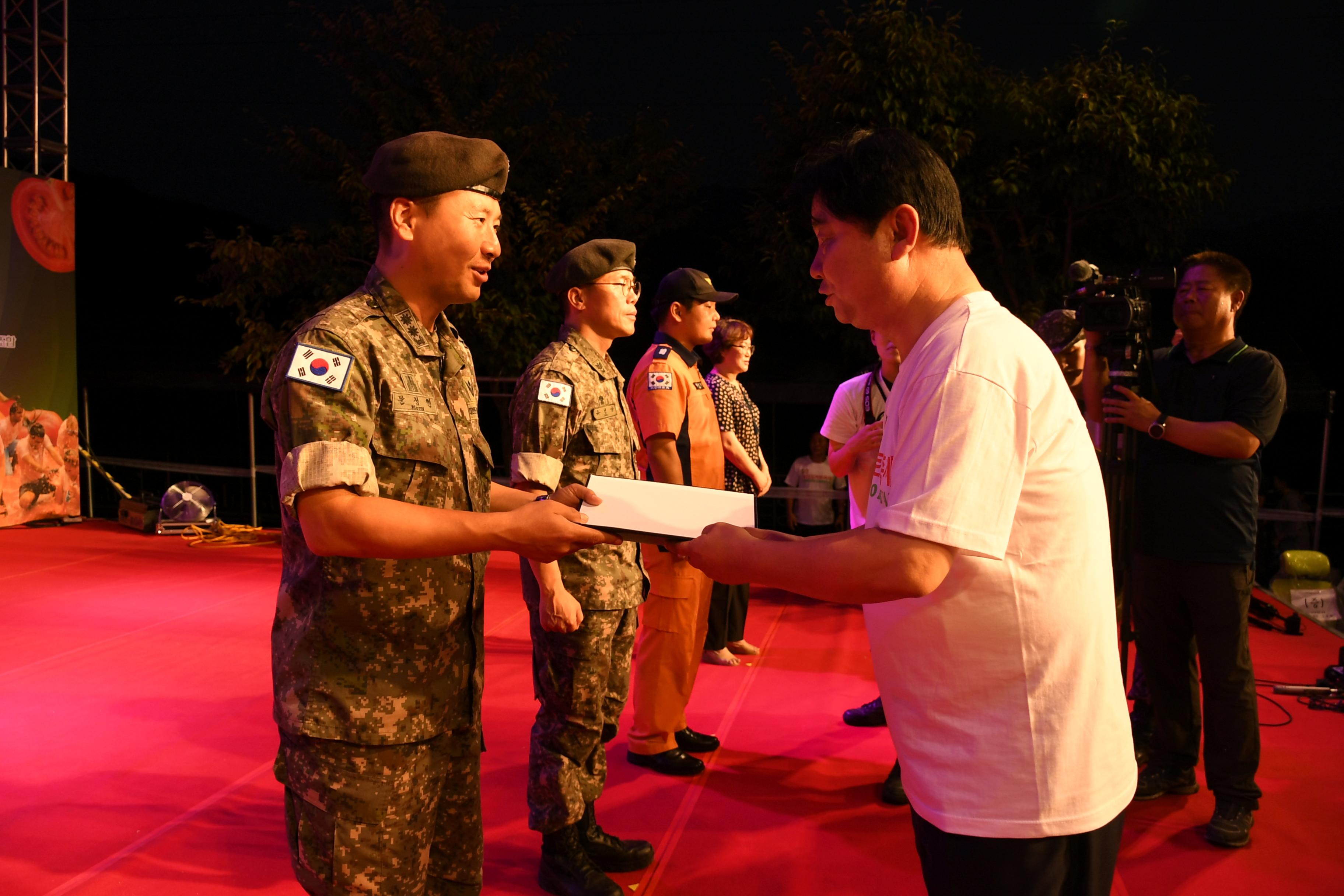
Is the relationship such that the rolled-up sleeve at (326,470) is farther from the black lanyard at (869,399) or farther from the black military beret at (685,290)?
the black military beret at (685,290)

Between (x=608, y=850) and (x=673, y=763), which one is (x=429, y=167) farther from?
(x=673, y=763)

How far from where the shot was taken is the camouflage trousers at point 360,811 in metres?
1.40

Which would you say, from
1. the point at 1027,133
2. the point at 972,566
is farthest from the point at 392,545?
the point at 1027,133

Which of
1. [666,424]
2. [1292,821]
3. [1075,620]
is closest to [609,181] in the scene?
[666,424]

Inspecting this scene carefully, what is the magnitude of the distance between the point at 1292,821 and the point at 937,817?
8.32 feet

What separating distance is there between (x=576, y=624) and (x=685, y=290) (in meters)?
1.69

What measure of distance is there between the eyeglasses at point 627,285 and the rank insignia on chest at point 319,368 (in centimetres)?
139

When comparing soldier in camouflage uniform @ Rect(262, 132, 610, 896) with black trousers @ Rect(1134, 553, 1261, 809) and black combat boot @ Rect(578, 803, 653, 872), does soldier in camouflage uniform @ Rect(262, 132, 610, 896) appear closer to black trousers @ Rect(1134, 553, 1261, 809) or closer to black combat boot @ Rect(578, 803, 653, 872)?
black combat boot @ Rect(578, 803, 653, 872)

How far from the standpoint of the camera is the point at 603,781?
2.51m

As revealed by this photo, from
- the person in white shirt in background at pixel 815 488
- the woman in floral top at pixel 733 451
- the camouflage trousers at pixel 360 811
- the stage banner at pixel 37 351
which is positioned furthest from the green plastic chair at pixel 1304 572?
the stage banner at pixel 37 351

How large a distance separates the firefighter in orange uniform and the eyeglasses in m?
0.50

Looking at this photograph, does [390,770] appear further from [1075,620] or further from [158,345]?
[158,345]

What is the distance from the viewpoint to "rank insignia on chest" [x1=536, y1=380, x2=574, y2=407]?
7.95ft

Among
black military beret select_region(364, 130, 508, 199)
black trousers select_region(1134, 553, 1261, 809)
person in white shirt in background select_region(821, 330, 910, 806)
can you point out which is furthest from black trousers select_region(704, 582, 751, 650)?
black military beret select_region(364, 130, 508, 199)
